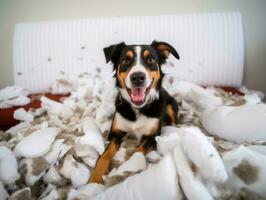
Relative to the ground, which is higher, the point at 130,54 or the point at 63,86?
the point at 130,54

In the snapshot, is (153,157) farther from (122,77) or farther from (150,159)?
(122,77)

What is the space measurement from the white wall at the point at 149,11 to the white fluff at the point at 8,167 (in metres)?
1.95

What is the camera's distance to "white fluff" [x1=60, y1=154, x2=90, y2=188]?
1.06 m

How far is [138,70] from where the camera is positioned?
129cm

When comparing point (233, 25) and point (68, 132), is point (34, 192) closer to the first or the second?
point (68, 132)

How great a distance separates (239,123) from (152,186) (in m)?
0.68

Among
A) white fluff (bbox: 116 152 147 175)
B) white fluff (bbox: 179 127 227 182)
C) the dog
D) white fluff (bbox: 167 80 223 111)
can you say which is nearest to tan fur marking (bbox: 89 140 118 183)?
the dog

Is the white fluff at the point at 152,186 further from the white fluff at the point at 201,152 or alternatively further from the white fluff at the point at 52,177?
the white fluff at the point at 52,177

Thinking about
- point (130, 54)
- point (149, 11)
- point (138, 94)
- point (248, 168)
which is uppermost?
point (149, 11)

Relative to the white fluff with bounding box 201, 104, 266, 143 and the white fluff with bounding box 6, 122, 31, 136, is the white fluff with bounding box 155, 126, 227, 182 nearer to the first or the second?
the white fluff with bounding box 201, 104, 266, 143

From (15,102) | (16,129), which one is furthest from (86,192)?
(15,102)

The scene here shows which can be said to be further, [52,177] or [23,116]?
[23,116]

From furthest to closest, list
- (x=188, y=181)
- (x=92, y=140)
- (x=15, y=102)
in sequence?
(x=15, y=102) → (x=92, y=140) → (x=188, y=181)

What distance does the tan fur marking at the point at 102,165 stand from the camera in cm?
110
